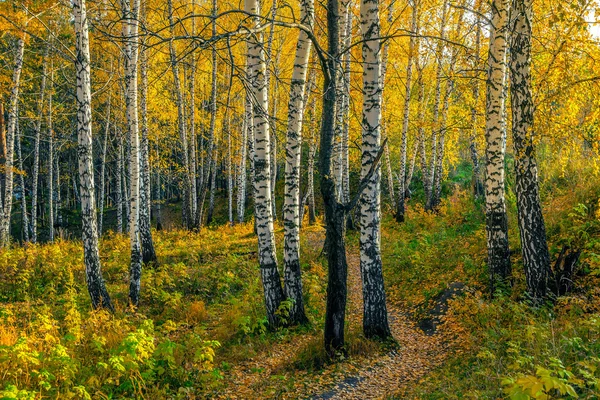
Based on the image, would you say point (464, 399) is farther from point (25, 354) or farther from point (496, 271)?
point (25, 354)

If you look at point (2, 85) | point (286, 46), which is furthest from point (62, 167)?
point (286, 46)

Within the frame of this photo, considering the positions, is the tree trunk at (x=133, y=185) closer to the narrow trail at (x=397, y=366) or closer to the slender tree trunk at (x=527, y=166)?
the narrow trail at (x=397, y=366)

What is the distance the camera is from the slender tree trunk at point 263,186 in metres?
6.74

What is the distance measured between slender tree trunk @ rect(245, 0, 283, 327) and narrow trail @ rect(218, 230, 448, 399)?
2.96 feet

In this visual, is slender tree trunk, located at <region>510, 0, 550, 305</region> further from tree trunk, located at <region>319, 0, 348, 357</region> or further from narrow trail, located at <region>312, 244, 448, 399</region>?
tree trunk, located at <region>319, 0, 348, 357</region>

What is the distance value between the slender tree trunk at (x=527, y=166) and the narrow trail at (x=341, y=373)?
194cm

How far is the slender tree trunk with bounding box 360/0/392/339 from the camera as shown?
6.20m

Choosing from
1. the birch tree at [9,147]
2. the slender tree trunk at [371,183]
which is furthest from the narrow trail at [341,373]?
the birch tree at [9,147]

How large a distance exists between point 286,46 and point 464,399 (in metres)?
19.6

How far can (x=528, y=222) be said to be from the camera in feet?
21.1

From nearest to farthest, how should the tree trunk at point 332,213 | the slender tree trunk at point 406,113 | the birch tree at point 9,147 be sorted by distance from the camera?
the tree trunk at point 332,213
the birch tree at point 9,147
the slender tree trunk at point 406,113

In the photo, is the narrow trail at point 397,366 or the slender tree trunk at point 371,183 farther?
the slender tree trunk at point 371,183

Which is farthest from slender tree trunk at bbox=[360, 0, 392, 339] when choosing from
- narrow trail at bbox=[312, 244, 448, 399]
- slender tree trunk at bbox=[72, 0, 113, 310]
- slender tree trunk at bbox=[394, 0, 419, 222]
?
slender tree trunk at bbox=[394, 0, 419, 222]

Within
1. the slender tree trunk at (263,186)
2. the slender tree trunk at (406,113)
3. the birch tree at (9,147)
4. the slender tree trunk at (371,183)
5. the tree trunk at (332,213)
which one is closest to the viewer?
the tree trunk at (332,213)
